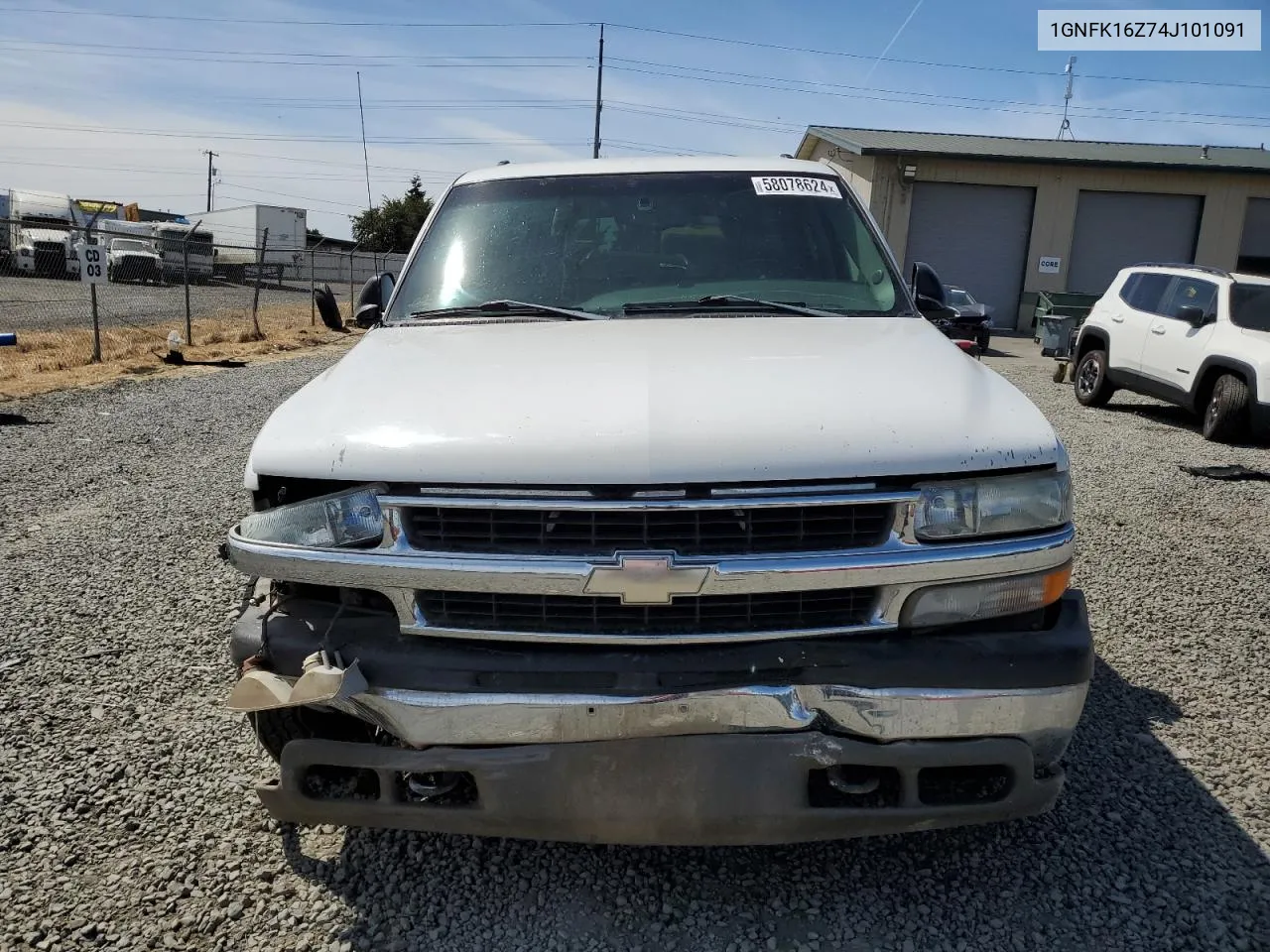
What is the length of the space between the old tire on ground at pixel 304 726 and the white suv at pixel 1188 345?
9752 millimetres

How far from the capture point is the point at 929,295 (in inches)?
153

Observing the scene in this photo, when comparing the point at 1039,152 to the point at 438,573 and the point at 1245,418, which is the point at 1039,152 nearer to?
the point at 1245,418

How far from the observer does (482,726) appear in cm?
218

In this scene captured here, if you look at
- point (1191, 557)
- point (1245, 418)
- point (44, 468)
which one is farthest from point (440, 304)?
point (1245, 418)

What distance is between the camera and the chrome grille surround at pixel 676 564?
2.15m

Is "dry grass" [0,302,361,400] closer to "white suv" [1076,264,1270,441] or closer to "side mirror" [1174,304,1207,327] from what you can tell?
"white suv" [1076,264,1270,441]

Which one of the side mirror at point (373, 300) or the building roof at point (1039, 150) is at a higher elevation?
the building roof at point (1039, 150)

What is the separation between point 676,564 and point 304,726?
1121 mm

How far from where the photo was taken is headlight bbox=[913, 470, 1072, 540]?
2.25 metres

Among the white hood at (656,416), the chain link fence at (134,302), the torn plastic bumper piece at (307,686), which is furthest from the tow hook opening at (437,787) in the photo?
the chain link fence at (134,302)

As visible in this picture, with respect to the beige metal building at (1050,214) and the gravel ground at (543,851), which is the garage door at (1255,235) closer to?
the beige metal building at (1050,214)

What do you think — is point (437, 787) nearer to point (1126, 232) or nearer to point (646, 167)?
point (646, 167)

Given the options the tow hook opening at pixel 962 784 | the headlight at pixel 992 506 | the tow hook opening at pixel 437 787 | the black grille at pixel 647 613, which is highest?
the headlight at pixel 992 506

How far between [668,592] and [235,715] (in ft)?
6.83
